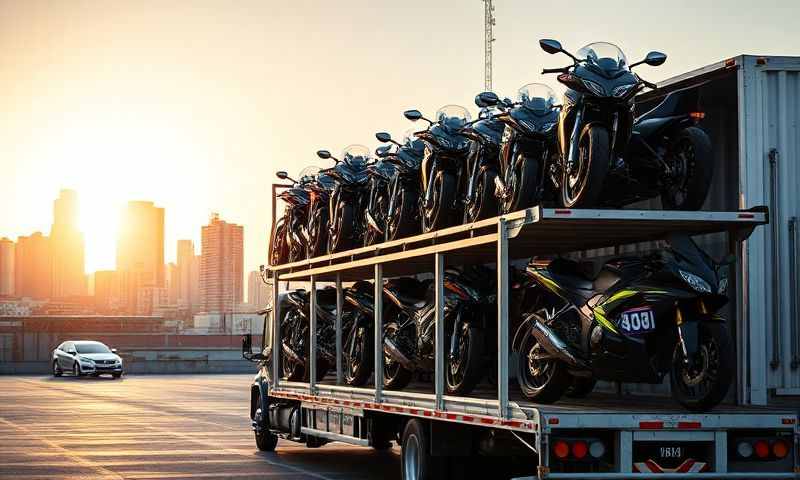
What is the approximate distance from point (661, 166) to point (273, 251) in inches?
366

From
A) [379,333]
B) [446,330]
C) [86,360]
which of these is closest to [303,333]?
[379,333]

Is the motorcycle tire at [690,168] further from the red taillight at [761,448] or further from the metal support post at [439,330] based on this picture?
the metal support post at [439,330]

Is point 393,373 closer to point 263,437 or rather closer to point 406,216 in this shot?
point 406,216

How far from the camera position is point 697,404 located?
32.8ft

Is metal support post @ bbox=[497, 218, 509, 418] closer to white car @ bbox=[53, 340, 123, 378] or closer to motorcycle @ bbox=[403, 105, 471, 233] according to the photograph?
motorcycle @ bbox=[403, 105, 471, 233]

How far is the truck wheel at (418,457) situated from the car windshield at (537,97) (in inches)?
118

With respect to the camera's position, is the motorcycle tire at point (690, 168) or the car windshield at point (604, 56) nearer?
the motorcycle tire at point (690, 168)

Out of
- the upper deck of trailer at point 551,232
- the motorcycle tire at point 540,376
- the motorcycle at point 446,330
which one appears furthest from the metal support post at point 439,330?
the motorcycle tire at point 540,376

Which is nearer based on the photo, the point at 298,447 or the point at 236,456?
the point at 236,456

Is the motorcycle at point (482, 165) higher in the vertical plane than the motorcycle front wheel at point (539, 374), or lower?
higher

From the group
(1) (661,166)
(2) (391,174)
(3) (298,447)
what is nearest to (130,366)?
(3) (298,447)

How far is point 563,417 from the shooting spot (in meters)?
9.80

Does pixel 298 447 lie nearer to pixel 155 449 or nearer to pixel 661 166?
pixel 155 449

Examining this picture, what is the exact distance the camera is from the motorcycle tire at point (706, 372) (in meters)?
9.83
